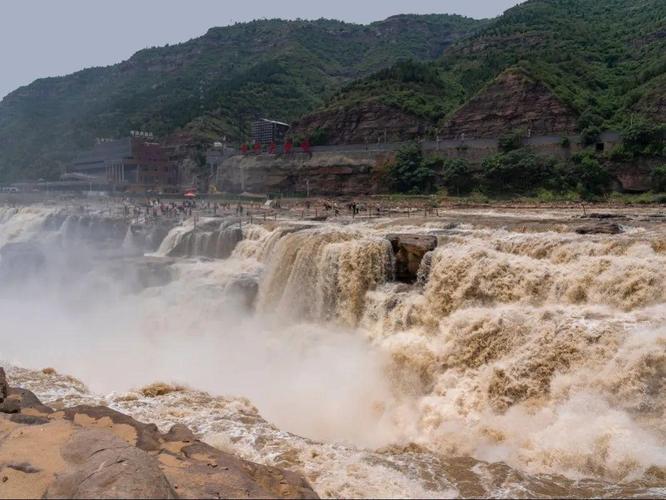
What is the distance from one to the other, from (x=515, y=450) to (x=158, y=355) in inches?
493

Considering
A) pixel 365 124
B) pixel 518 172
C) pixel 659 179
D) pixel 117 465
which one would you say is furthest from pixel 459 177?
pixel 117 465

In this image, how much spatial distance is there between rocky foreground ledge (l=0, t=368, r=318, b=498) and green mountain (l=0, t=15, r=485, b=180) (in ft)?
243

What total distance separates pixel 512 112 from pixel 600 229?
3167 cm

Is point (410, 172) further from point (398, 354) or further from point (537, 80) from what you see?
point (398, 354)

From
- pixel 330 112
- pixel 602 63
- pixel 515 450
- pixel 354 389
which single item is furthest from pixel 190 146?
pixel 515 450

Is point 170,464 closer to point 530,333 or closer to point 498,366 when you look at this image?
point 498,366

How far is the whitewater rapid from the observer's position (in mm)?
9797

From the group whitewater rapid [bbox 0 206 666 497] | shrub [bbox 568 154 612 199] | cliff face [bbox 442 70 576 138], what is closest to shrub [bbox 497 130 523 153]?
cliff face [bbox 442 70 576 138]

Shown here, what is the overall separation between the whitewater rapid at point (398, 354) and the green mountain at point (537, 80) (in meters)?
25.6

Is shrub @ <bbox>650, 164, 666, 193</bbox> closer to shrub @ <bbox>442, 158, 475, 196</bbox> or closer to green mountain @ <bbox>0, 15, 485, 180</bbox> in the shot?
shrub @ <bbox>442, 158, 475, 196</bbox>

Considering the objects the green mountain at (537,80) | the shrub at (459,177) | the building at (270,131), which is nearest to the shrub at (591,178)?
the green mountain at (537,80)

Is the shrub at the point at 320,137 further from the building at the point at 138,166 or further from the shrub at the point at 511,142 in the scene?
the shrub at the point at 511,142

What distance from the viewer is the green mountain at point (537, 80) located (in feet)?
148

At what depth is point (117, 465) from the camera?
6.97 meters
